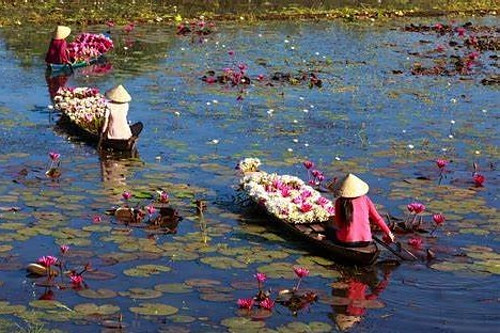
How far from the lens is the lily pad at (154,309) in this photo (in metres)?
9.62

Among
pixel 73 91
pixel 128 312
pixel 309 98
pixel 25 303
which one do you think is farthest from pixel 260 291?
pixel 309 98

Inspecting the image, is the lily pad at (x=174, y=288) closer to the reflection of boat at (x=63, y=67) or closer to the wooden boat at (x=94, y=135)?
the wooden boat at (x=94, y=135)

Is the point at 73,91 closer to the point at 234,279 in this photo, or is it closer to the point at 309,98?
the point at 309,98

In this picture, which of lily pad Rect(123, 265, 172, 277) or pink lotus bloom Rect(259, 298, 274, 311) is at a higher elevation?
pink lotus bloom Rect(259, 298, 274, 311)

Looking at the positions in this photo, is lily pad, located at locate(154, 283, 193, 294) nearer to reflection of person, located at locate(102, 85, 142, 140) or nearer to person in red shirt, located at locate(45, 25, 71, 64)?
reflection of person, located at locate(102, 85, 142, 140)

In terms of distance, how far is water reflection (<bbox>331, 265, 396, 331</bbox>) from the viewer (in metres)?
9.84

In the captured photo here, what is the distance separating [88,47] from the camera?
85.7 ft

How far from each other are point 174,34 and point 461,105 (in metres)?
14.6

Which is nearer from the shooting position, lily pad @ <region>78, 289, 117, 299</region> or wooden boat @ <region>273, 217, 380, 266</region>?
lily pad @ <region>78, 289, 117, 299</region>

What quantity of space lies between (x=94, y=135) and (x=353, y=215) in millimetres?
7432

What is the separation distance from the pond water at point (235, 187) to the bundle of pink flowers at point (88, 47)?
0.57 m

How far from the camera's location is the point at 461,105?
2222 cm

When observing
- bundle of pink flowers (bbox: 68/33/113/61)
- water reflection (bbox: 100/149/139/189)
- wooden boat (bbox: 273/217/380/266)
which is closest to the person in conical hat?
wooden boat (bbox: 273/217/380/266)

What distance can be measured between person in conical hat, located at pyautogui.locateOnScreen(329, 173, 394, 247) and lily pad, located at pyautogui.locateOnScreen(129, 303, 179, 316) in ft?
9.18
